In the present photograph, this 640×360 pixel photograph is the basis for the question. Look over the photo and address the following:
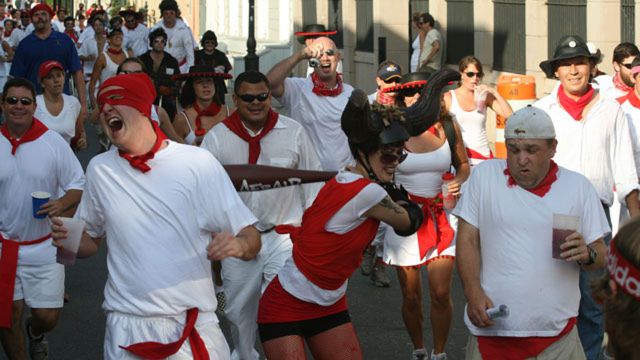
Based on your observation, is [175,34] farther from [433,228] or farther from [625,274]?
[625,274]

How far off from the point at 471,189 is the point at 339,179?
2.17 ft

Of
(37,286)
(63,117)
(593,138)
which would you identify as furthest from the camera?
(63,117)

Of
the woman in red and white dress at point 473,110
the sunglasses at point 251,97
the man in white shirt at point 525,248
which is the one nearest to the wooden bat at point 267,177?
the sunglasses at point 251,97

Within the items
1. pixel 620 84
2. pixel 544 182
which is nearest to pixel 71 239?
pixel 544 182

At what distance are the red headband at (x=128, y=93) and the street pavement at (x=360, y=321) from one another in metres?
3.79

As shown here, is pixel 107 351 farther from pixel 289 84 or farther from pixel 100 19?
pixel 100 19

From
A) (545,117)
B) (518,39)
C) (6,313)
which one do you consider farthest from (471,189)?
(518,39)

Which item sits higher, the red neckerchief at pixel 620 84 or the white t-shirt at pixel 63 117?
the red neckerchief at pixel 620 84

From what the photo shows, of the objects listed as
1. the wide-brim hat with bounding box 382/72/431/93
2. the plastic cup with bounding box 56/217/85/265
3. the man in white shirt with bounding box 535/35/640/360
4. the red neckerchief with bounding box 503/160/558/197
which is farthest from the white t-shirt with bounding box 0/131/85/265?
the red neckerchief with bounding box 503/160/558/197

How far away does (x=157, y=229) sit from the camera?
20.5ft

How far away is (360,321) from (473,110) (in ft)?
6.43

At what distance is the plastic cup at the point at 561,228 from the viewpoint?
6.29m

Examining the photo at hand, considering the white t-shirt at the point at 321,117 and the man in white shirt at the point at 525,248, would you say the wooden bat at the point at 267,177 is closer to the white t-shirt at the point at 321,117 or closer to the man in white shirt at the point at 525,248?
the man in white shirt at the point at 525,248

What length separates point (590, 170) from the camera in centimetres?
868
